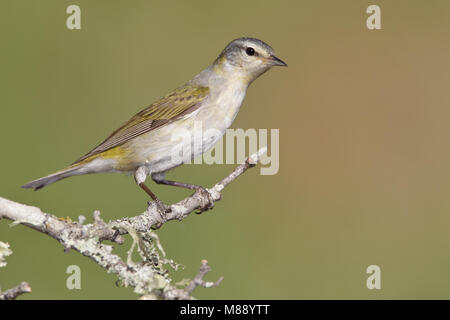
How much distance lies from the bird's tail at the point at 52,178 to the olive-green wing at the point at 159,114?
18cm

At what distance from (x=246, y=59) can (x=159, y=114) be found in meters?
0.79

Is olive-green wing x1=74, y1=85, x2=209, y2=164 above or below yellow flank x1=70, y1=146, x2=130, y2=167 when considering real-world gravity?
above

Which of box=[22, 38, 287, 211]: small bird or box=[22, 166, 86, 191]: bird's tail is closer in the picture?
box=[22, 166, 86, 191]: bird's tail

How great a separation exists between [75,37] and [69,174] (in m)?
3.97

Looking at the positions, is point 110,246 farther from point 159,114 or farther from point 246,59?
point 246,59

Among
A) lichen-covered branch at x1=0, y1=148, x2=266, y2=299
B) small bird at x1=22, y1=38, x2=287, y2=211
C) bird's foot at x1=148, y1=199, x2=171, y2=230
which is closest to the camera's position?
lichen-covered branch at x1=0, y1=148, x2=266, y2=299

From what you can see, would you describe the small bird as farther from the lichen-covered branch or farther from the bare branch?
the bare branch

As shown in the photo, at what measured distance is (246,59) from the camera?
188 inches

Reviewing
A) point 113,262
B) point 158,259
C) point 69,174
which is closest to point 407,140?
point 69,174

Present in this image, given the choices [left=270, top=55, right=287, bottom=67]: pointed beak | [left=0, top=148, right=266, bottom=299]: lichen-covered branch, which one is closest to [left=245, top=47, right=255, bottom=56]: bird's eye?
[left=270, top=55, right=287, bottom=67]: pointed beak

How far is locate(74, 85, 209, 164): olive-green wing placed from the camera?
450 cm

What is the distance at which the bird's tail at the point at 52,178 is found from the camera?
3914 millimetres

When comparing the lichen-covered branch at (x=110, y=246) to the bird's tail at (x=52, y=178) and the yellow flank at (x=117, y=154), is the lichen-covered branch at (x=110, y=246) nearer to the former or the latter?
the bird's tail at (x=52, y=178)

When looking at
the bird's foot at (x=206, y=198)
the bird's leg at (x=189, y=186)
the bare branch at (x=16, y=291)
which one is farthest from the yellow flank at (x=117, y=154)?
the bare branch at (x=16, y=291)
